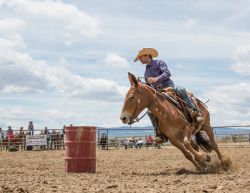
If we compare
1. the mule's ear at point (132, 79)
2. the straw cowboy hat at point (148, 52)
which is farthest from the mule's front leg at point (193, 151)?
the straw cowboy hat at point (148, 52)

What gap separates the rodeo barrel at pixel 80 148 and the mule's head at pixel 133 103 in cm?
94

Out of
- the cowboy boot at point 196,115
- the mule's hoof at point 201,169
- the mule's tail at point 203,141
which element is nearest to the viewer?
the mule's hoof at point 201,169

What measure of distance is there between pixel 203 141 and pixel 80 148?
2.82 m

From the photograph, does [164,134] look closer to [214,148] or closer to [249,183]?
[214,148]

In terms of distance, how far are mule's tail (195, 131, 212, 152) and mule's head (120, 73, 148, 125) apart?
2337mm

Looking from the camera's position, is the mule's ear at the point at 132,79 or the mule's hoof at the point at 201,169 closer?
the mule's ear at the point at 132,79

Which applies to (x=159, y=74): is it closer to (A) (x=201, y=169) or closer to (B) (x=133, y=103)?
(B) (x=133, y=103)

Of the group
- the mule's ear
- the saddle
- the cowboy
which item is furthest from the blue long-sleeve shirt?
the mule's ear

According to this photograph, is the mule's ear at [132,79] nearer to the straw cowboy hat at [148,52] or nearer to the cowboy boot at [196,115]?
the straw cowboy hat at [148,52]

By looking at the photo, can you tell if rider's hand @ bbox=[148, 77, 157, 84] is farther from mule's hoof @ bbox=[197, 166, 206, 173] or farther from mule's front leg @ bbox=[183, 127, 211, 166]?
mule's hoof @ bbox=[197, 166, 206, 173]

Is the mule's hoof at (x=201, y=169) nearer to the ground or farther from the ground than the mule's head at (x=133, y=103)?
nearer to the ground

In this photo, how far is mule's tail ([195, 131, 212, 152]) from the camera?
1052cm

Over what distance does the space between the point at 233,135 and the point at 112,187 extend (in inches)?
978

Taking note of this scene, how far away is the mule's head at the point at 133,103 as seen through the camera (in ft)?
27.8
